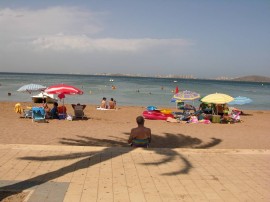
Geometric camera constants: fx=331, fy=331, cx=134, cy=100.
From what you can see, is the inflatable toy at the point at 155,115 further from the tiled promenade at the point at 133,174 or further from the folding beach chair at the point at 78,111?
the tiled promenade at the point at 133,174

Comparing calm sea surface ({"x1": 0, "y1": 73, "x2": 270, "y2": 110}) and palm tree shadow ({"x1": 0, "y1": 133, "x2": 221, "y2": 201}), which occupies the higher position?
palm tree shadow ({"x1": 0, "y1": 133, "x2": 221, "y2": 201})

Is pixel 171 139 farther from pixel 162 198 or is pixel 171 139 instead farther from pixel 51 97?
pixel 51 97

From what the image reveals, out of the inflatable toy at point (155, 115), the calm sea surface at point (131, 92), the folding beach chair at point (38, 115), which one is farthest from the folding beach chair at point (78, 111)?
the calm sea surface at point (131, 92)

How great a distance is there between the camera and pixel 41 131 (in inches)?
455

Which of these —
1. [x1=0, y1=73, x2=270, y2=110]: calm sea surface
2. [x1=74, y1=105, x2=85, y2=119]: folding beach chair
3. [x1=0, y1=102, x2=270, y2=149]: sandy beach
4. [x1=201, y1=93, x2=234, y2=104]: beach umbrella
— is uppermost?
[x1=201, y1=93, x2=234, y2=104]: beach umbrella

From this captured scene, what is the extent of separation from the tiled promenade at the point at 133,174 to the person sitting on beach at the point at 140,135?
0.41 meters

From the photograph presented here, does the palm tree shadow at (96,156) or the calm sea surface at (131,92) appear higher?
the palm tree shadow at (96,156)

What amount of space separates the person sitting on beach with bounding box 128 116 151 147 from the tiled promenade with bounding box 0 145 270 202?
1.33ft

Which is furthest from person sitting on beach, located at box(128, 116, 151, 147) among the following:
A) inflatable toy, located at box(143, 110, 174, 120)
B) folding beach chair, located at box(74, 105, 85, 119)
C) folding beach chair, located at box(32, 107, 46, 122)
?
inflatable toy, located at box(143, 110, 174, 120)

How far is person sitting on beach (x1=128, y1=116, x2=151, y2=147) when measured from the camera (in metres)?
7.93

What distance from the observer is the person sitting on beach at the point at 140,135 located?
26.0 ft

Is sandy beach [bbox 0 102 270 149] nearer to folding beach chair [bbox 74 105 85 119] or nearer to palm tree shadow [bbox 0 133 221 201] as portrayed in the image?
palm tree shadow [bbox 0 133 221 201]

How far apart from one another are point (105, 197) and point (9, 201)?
131cm

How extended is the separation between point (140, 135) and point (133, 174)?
2120mm
